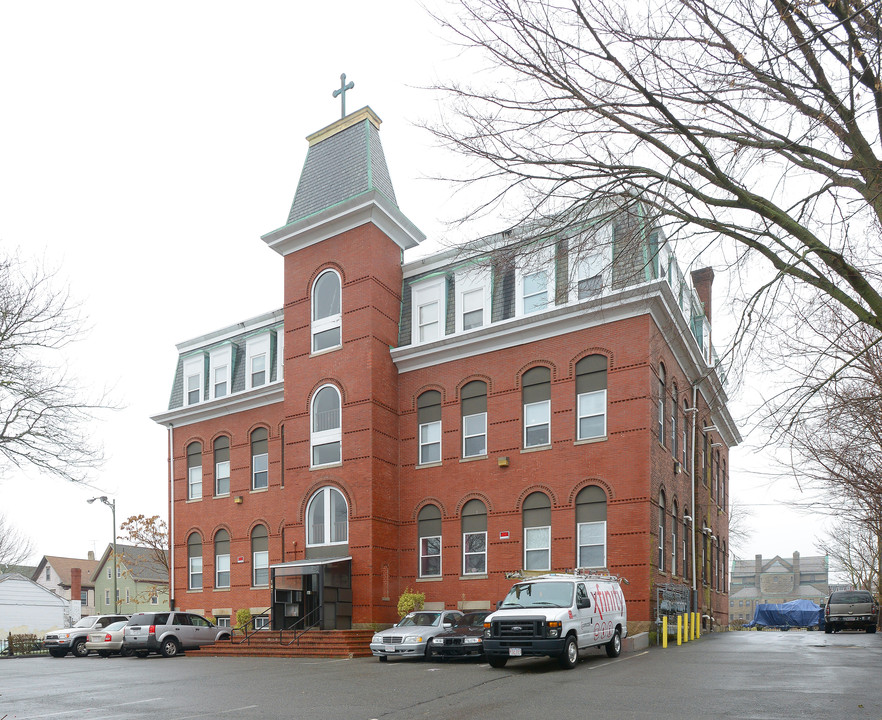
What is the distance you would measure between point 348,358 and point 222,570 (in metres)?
12.3

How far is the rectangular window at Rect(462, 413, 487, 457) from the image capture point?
2761 centimetres

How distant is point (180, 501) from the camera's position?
1462 inches

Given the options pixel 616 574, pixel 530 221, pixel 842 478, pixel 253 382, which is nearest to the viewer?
Result: pixel 530 221

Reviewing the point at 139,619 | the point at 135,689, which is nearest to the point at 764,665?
the point at 135,689

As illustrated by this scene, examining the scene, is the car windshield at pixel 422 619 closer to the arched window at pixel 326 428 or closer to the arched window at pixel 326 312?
the arched window at pixel 326 428

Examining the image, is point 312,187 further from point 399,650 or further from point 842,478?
point 842,478

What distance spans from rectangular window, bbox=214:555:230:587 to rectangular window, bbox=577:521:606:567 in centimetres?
1664

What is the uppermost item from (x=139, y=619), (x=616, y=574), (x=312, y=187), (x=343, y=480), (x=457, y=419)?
(x=312, y=187)

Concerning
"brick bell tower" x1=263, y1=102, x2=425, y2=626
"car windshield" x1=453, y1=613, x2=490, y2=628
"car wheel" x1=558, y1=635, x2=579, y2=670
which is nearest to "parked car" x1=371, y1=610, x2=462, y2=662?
"car windshield" x1=453, y1=613, x2=490, y2=628

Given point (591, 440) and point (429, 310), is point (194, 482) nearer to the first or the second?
point (429, 310)

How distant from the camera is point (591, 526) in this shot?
24.8 metres

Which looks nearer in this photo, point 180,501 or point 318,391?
point 318,391

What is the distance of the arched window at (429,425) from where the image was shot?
28.7 meters

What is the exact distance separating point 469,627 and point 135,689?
8.19 m
